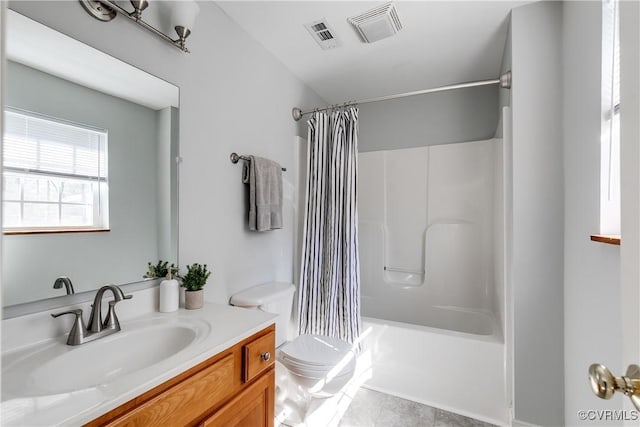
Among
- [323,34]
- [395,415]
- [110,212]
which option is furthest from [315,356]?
[323,34]

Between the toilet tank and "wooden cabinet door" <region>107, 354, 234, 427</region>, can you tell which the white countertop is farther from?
the toilet tank

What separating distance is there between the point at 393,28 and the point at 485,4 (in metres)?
0.50

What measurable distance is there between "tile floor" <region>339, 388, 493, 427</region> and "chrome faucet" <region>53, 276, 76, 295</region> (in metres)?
1.53

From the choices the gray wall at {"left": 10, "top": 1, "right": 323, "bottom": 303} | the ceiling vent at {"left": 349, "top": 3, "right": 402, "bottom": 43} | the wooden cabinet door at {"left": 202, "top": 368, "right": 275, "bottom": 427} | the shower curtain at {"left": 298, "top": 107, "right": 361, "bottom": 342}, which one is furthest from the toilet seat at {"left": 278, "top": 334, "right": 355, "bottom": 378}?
the ceiling vent at {"left": 349, "top": 3, "right": 402, "bottom": 43}

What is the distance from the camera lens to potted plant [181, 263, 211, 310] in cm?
136

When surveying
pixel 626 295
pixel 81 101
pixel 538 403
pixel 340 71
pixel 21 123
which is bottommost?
pixel 538 403

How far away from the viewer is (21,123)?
959 millimetres

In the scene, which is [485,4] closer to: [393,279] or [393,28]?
[393,28]

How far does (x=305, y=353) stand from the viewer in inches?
69.1

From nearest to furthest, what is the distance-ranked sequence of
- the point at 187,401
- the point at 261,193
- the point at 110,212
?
the point at 187,401, the point at 110,212, the point at 261,193

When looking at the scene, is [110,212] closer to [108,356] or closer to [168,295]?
[168,295]

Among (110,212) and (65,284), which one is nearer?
(65,284)

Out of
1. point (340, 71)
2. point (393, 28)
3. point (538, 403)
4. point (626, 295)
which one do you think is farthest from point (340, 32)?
point (538, 403)

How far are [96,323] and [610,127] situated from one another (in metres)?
1.96
